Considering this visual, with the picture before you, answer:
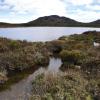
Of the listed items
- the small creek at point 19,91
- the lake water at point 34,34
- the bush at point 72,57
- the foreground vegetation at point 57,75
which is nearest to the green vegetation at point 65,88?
the foreground vegetation at point 57,75

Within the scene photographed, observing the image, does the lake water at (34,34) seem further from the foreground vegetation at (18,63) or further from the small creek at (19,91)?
the small creek at (19,91)

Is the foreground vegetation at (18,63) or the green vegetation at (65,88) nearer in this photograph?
the green vegetation at (65,88)

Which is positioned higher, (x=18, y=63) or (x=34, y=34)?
(x=18, y=63)

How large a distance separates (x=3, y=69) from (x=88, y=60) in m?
7.15

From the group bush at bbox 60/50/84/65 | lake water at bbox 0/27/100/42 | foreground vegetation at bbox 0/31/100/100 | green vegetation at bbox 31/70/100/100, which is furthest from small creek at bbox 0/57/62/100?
lake water at bbox 0/27/100/42

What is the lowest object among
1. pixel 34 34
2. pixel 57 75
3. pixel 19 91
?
pixel 19 91

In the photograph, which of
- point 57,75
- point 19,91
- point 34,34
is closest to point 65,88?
point 57,75

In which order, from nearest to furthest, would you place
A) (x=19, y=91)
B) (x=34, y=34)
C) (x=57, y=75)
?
(x=19, y=91), (x=57, y=75), (x=34, y=34)

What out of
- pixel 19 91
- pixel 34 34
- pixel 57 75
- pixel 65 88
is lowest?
pixel 19 91

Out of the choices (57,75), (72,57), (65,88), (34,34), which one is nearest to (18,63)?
(57,75)

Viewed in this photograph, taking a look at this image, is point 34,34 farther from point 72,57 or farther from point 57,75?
point 57,75

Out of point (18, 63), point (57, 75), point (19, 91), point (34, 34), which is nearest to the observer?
point (19, 91)

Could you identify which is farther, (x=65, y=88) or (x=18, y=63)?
(x=18, y=63)

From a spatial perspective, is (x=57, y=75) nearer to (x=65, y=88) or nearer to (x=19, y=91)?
(x=65, y=88)
